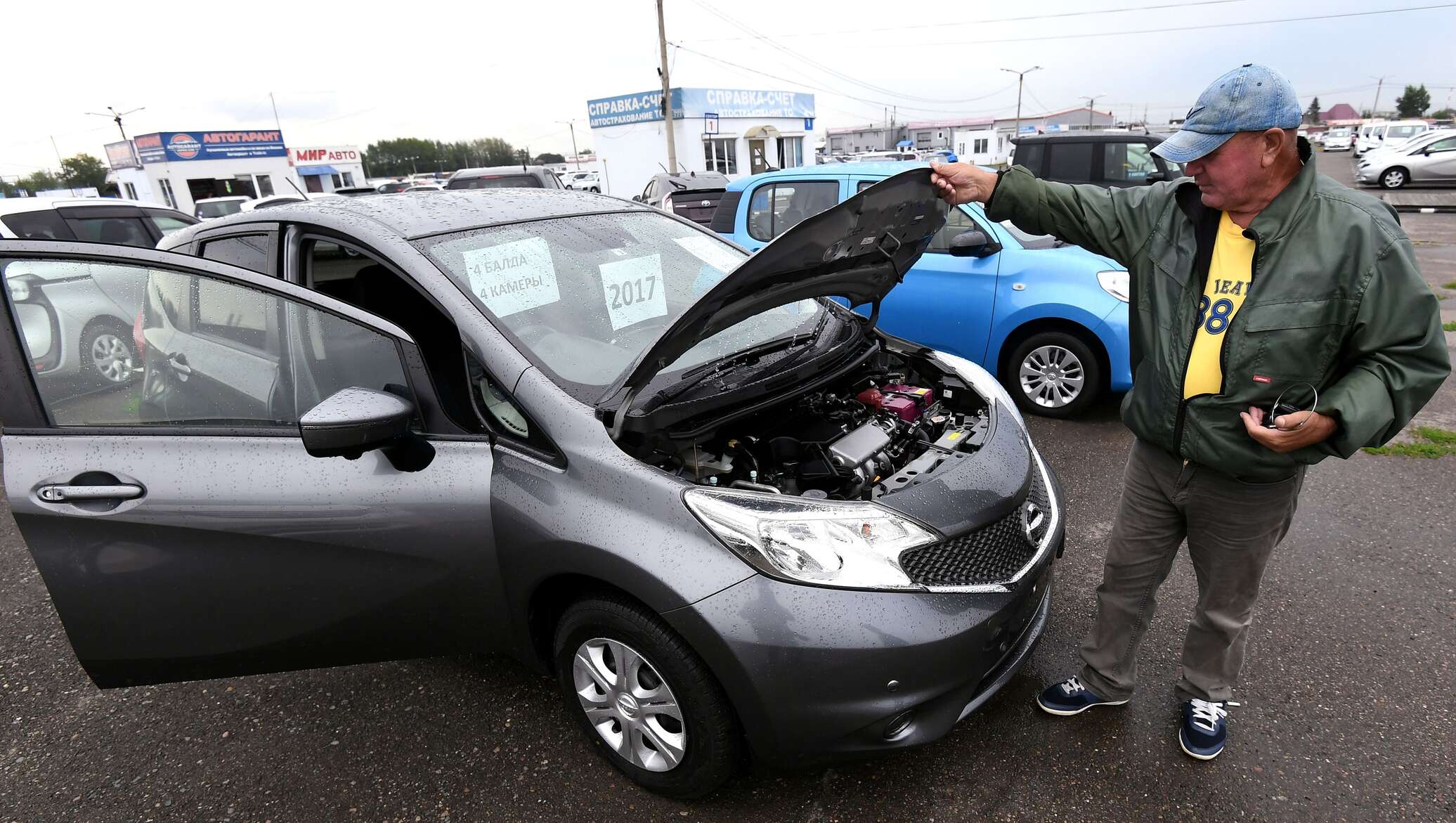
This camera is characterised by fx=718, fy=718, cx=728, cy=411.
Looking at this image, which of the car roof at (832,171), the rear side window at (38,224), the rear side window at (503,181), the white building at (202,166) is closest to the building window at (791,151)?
the rear side window at (503,181)

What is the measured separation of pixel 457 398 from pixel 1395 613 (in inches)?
138

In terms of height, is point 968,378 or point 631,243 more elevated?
point 631,243

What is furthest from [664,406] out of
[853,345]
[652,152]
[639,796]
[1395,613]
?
[652,152]

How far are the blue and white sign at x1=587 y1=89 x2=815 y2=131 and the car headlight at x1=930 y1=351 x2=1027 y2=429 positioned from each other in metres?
26.0

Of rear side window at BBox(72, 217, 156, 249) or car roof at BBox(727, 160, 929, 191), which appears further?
rear side window at BBox(72, 217, 156, 249)

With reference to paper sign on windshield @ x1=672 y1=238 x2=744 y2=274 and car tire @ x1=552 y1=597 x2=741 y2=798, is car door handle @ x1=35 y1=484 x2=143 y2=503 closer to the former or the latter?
car tire @ x1=552 y1=597 x2=741 y2=798

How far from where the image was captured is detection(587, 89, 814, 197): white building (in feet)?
93.5

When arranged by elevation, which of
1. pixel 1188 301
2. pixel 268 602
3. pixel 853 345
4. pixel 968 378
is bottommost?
pixel 268 602

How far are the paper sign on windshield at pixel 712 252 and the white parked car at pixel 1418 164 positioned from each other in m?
23.1

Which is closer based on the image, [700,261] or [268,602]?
[268,602]

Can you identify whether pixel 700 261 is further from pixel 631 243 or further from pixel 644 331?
pixel 644 331

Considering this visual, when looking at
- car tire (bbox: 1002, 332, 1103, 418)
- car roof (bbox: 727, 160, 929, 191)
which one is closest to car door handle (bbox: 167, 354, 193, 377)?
car roof (bbox: 727, 160, 929, 191)

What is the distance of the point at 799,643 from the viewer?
1.71m

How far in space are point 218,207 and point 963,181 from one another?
20375 mm
